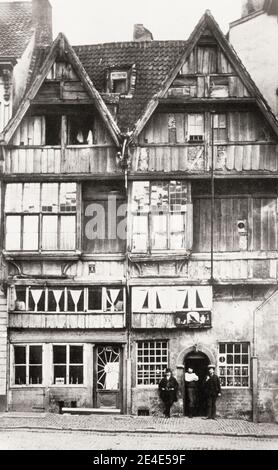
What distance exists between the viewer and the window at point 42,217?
28234mm

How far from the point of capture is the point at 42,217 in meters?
28.3

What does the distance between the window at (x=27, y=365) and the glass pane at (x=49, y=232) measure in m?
3.62

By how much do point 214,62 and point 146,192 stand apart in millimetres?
5057

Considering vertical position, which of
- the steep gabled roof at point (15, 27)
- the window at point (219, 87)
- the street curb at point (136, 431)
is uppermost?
the steep gabled roof at point (15, 27)

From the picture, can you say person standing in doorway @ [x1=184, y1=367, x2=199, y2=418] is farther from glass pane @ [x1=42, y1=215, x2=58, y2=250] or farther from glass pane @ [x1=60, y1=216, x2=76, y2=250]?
glass pane @ [x1=42, y1=215, x2=58, y2=250]

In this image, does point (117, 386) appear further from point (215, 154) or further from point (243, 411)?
point (215, 154)

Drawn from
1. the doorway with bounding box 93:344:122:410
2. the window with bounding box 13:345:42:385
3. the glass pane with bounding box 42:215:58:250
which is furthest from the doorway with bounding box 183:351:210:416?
the glass pane with bounding box 42:215:58:250

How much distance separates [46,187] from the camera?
1115 inches

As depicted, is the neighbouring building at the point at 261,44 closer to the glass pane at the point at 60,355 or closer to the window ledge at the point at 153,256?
the window ledge at the point at 153,256

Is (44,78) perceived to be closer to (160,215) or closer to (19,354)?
(160,215)

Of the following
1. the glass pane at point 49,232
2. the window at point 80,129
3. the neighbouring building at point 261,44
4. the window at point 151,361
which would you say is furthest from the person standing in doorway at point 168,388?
the neighbouring building at point 261,44

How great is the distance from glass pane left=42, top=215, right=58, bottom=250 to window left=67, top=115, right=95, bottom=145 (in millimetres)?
2788

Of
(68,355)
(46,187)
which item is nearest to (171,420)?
(68,355)
